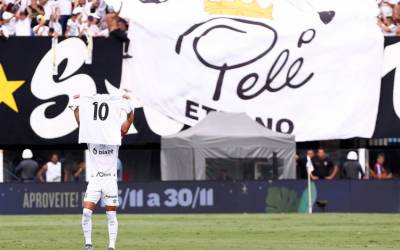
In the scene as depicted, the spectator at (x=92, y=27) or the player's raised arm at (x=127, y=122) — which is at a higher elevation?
the spectator at (x=92, y=27)

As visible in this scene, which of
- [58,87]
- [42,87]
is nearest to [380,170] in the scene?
[58,87]

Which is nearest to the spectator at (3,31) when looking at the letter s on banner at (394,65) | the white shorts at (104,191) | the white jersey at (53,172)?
the white jersey at (53,172)

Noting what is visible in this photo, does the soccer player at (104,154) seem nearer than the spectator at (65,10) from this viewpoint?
Yes

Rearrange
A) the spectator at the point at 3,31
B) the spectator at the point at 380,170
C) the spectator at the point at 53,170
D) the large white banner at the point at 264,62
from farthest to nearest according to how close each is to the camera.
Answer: the spectator at the point at 380,170, the large white banner at the point at 264,62, the spectator at the point at 3,31, the spectator at the point at 53,170

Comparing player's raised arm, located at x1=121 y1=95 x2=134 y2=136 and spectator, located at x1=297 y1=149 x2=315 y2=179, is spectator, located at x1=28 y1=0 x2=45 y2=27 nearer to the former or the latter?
spectator, located at x1=297 y1=149 x2=315 y2=179

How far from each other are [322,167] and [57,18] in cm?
Answer: 924

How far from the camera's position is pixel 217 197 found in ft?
113

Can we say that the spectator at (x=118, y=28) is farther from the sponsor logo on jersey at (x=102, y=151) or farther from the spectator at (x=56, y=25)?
the sponsor logo on jersey at (x=102, y=151)

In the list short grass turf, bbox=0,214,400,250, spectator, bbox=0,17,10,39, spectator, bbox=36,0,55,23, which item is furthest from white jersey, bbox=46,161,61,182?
short grass turf, bbox=0,214,400,250

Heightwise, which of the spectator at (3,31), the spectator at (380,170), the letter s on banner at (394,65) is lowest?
the spectator at (380,170)

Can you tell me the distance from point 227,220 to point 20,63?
37.9 ft

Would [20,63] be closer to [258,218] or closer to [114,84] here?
[114,84]

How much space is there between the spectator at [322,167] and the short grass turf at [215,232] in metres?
5.46

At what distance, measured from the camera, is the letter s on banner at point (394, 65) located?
39.4 m
